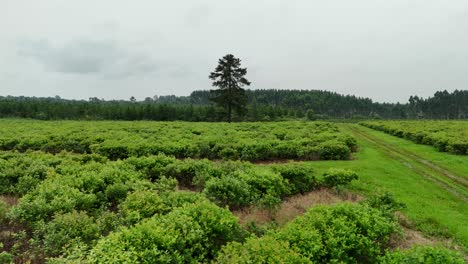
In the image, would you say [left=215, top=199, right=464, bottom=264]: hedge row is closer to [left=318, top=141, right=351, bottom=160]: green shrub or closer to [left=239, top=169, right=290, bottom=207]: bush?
[left=239, top=169, right=290, bottom=207]: bush

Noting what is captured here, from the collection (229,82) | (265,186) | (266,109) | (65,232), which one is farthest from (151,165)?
(266,109)

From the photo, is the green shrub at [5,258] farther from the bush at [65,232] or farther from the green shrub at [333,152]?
the green shrub at [333,152]

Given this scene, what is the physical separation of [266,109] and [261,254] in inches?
3293

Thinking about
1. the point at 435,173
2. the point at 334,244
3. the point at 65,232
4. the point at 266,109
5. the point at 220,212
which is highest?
the point at 266,109

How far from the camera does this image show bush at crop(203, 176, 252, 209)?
381 inches

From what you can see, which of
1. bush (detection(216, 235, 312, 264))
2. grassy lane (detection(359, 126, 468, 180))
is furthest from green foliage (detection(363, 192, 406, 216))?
grassy lane (detection(359, 126, 468, 180))

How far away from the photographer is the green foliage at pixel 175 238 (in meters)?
5.43

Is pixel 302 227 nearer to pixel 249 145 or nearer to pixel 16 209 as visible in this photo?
pixel 16 209

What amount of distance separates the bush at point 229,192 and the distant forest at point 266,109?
49.7 meters

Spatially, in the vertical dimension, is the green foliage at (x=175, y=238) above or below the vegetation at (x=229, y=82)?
below

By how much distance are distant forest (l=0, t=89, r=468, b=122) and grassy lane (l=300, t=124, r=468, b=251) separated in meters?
42.6

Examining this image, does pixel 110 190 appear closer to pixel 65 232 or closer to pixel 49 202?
pixel 49 202

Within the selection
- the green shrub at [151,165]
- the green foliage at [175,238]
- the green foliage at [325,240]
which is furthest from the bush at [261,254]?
the green shrub at [151,165]

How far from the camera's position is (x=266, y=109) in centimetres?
8831
